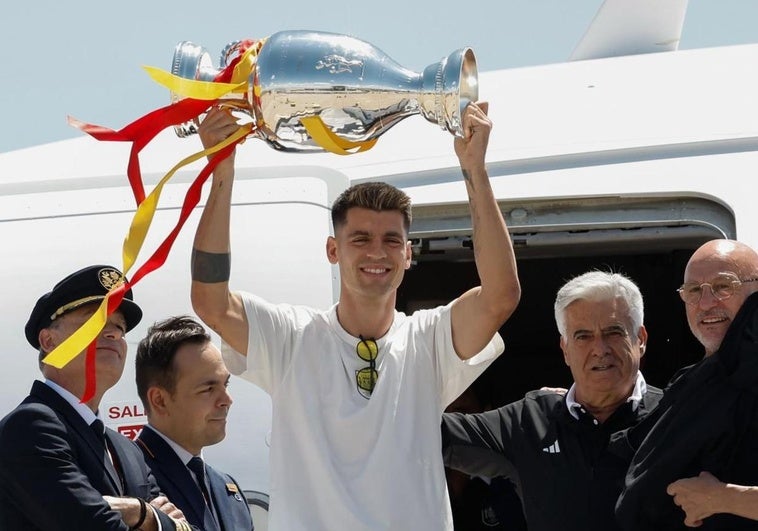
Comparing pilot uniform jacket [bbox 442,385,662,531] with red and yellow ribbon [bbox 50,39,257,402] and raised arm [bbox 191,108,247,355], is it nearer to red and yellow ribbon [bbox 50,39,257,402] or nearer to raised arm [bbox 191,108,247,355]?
raised arm [bbox 191,108,247,355]

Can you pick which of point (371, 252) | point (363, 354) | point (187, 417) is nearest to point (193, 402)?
point (187, 417)

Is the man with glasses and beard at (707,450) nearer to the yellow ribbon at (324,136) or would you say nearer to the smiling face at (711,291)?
the smiling face at (711,291)

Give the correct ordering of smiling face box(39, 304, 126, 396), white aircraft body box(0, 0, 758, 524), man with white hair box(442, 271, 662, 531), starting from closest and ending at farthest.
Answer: smiling face box(39, 304, 126, 396)
man with white hair box(442, 271, 662, 531)
white aircraft body box(0, 0, 758, 524)

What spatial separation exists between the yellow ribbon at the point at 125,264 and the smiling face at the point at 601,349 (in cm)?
138

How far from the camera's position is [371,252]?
3.93 m

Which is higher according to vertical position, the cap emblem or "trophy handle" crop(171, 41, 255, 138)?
"trophy handle" crop(171, 41, 255, 138)

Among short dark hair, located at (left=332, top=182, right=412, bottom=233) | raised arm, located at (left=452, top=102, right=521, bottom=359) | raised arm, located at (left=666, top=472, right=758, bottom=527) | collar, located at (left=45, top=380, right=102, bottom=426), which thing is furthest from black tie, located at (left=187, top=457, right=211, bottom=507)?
raised arm, located at (left=666, top=472, right=758, bottom=527)

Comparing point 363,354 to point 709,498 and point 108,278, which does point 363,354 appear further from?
point 709,498

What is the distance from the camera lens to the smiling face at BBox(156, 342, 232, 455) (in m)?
4.29

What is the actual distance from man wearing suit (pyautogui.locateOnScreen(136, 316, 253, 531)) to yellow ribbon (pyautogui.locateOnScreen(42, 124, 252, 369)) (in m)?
0.57

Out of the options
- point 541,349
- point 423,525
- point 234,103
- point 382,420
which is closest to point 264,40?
point 234,103

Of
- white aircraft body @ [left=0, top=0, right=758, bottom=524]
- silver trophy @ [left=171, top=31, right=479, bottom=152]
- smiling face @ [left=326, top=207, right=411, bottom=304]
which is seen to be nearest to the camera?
silver trophy @ [left=171, top=31, right=479, bottom=152]

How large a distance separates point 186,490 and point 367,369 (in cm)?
80

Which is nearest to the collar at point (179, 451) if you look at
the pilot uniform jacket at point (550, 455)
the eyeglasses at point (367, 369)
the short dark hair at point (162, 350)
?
the short dark hair at point (162, 350)
